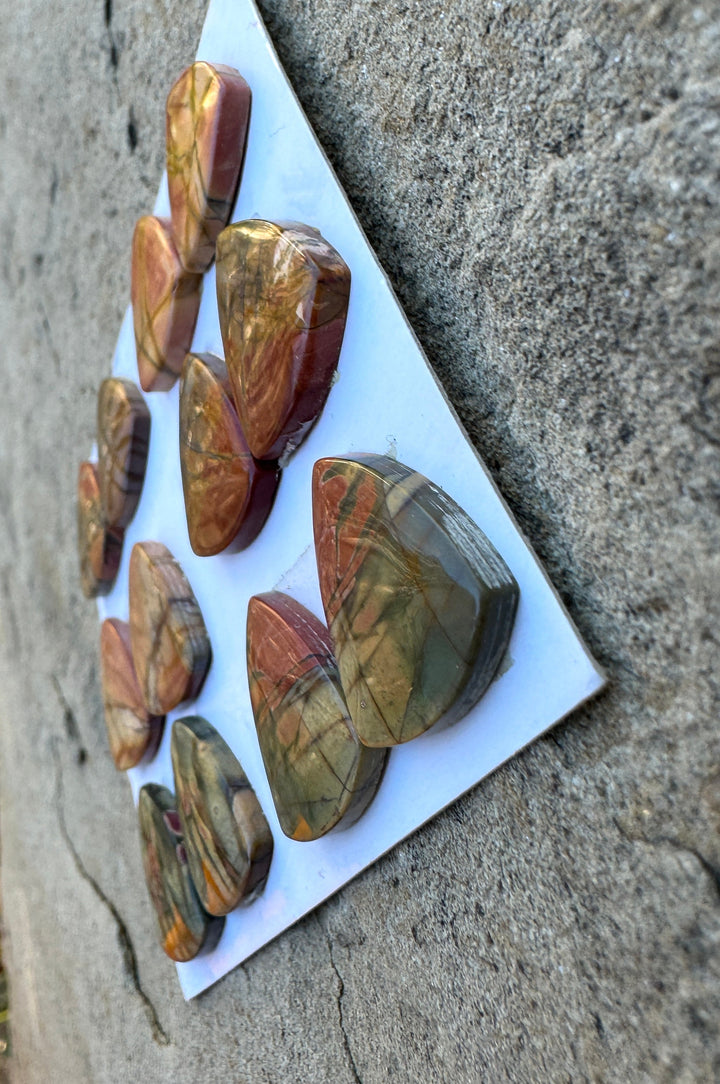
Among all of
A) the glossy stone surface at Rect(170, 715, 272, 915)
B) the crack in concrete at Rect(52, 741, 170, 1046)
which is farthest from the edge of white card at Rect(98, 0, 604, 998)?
the crack in concrete at Rect(52, 741, 170, 1046)

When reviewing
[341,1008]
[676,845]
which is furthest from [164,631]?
[676,845]

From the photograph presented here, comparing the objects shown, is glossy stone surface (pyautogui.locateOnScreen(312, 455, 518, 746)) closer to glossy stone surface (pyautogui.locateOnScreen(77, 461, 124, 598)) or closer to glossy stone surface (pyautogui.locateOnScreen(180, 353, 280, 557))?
glossy stone surface (pyautogui.locateOnScreen(180, 353, 280, 557))

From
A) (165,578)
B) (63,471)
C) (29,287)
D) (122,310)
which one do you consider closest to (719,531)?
(165,578)

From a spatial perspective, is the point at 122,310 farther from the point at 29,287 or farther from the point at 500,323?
the point at 500,323

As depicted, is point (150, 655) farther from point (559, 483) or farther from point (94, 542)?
point (559, 483)

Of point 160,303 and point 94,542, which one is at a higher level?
point 160,303

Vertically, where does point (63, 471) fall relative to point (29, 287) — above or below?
below

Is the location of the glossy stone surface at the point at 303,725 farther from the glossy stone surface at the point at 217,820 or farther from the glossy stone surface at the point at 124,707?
the glossy stone surface at the point at 124,707
